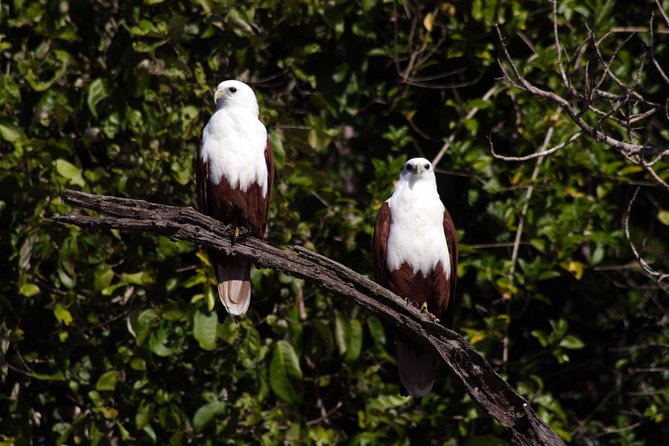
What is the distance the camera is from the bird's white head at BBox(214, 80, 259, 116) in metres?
4.37

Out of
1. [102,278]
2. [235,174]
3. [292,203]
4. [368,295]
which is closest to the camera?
[368,295]

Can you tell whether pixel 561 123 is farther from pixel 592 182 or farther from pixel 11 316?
pixel 11 316

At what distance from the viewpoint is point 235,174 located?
4234 mm

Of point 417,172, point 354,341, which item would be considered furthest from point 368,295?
point 354,341

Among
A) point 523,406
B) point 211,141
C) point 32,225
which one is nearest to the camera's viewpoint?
point 523,406

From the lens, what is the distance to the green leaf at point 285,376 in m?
4.56

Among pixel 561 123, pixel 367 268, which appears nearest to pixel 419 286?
pixel 367 268

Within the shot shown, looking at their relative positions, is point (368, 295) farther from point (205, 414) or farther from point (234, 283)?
point (205, 414)

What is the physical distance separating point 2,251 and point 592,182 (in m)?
3.36

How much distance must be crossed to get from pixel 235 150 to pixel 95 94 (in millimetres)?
964

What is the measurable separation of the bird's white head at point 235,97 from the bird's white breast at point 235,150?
0.18 ft

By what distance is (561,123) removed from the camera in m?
5.21

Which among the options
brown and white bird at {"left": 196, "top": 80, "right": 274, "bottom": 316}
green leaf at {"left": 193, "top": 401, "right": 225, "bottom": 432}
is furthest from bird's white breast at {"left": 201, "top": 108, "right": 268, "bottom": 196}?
green leaf at {"left": 193, "top": 401, "right": 225, "bottom": 432}

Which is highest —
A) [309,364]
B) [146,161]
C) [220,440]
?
[146,161]
